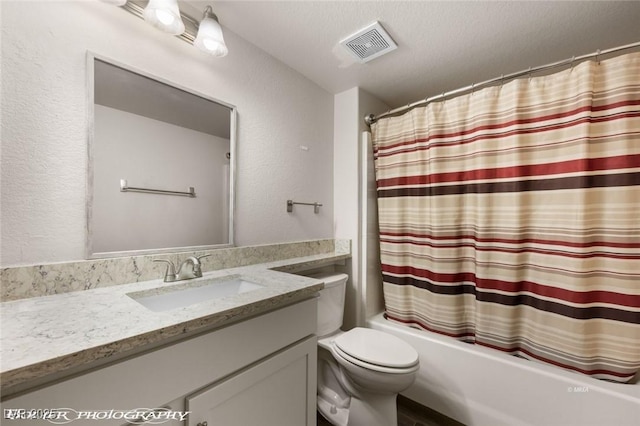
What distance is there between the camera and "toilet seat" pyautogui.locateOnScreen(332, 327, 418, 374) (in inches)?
44.5

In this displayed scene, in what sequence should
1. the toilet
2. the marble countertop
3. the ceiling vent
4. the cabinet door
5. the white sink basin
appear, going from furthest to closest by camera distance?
the ceiling vent, the toilet, the white sink basin, the cabinet door, the marble countertop

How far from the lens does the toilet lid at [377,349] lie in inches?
45.4

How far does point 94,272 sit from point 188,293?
0.32 meters

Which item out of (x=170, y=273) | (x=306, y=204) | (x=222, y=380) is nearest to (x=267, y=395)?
(x=222, y=380)

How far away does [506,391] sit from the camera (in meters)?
1.25

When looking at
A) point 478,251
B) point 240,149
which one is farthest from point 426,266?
point 240,149

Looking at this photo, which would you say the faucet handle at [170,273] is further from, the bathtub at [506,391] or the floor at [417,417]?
the bathtub at [506,391]

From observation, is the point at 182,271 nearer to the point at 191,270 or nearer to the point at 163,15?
the point at 191,270

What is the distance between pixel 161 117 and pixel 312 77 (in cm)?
108

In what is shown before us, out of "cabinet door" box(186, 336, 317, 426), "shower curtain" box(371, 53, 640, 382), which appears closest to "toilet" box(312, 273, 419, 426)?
"cabinet door" box(186, 336, 317, 426)

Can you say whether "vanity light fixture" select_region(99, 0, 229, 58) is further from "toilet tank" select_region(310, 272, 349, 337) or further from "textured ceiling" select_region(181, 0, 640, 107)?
"toilet tank" select_region(310, 272, 349, 337)

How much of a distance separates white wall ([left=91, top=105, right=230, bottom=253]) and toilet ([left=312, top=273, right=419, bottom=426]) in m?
0.81

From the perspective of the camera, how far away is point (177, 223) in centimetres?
114

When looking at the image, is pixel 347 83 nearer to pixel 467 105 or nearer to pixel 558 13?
pixel 467 105
